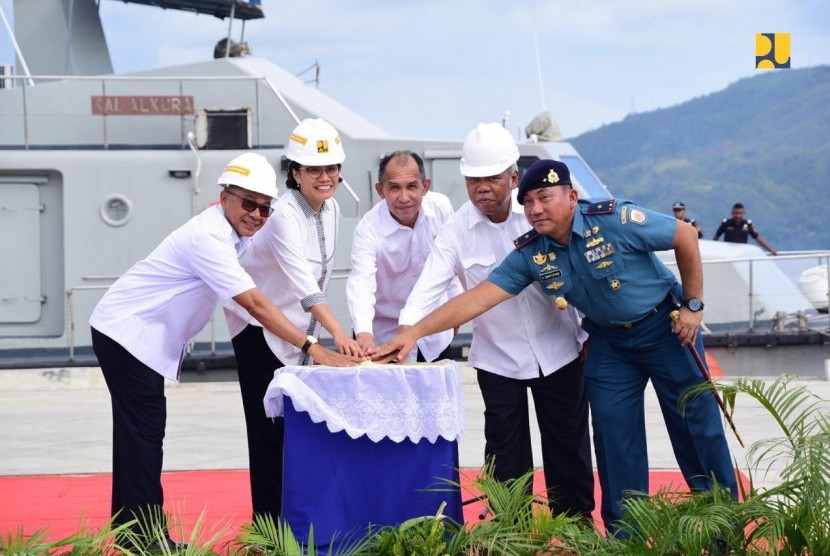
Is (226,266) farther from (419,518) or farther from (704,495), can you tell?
(704,495)

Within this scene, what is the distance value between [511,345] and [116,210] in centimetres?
758

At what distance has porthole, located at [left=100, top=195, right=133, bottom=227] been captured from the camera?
12.0m

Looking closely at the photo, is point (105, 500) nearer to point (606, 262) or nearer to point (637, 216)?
point (606, 262)

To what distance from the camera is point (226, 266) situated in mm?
4828

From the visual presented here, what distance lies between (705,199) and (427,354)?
127m

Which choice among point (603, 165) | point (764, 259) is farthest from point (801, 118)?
point (764, 259)

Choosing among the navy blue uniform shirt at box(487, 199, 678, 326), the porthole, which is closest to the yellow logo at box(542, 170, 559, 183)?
the navy blue uniform shirt at box(487, 199, 678, 326)

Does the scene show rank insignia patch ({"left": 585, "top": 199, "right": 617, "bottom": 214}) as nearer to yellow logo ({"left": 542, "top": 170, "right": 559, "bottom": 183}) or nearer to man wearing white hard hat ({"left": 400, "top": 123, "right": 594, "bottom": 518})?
yellow logo ({"left": 542, "top": 170, "right": 559, "bottom": 183})

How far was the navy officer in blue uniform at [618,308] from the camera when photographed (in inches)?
190

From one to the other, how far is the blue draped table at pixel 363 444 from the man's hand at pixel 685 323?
858 mm

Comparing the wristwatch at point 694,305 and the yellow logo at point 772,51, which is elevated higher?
the yellow logo at point 772,51

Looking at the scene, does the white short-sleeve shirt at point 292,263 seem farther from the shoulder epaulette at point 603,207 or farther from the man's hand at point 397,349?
the shoulder epaulette at point 603,207

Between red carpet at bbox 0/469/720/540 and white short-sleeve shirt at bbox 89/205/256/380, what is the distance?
2.97 ft

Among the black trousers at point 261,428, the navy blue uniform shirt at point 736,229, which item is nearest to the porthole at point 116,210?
the black trousers at point 261,428
